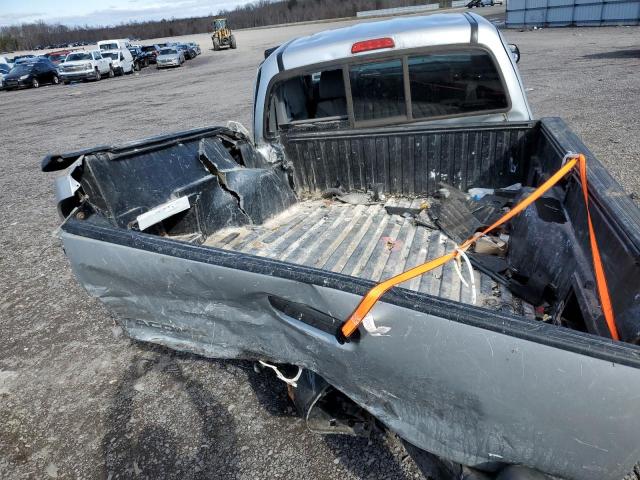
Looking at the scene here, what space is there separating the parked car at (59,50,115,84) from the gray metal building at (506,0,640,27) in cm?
2860

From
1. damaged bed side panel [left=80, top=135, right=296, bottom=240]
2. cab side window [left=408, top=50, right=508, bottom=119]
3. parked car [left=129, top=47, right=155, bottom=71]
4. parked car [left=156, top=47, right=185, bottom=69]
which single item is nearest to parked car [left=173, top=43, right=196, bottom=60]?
parked car [left=129, top=47, right=155, bottom=71]

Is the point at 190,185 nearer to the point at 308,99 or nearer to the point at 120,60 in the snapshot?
the point at 308,99

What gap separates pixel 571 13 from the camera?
29.6m

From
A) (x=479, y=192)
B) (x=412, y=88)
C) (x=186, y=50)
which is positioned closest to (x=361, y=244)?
(x=479, y=192)

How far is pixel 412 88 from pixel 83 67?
28.8 m

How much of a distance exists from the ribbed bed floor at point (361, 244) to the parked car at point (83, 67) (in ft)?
93.1

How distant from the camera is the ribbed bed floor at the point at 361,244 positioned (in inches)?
116

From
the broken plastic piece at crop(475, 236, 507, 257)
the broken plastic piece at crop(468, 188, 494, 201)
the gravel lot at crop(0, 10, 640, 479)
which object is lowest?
the gravel lot at crop(0, 10, 640, 479)

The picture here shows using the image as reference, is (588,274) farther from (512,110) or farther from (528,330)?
(512,110)

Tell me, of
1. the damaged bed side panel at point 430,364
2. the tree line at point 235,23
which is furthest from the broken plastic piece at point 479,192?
the tree line at point 235,23

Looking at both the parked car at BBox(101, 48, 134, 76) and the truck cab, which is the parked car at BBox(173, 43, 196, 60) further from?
the truck cab

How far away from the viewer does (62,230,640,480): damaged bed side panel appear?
1.49 meters

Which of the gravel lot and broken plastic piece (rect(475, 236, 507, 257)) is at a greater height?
broken plastic piece (rect(475, 236, 507, 257))

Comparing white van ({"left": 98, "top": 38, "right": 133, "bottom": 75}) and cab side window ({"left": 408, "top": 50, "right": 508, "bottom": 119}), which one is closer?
cab side window ({"left": 408, "top": 50, "right": 508, "bottom": 119})
